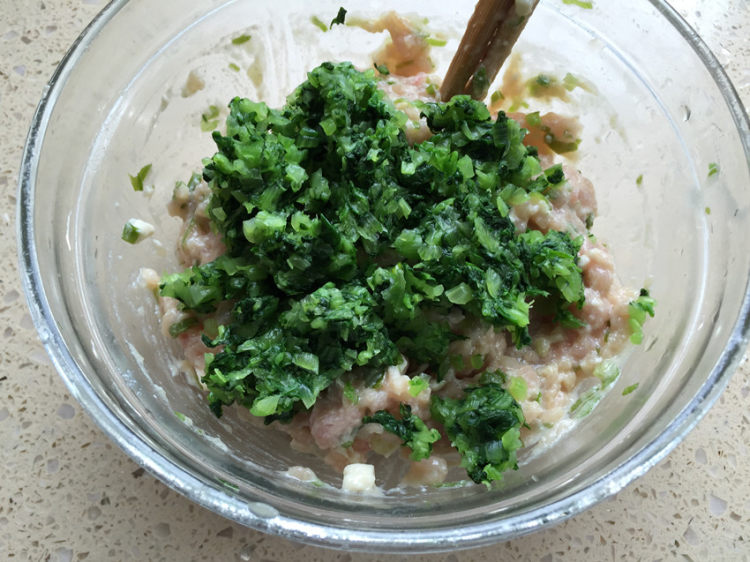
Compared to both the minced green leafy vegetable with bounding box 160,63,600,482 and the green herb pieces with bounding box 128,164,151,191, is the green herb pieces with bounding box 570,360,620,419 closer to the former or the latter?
the minced green leafy vegetable with bounding box 160,63,600,482

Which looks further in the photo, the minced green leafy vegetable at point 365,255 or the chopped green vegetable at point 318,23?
the chopped green vegetable at point 318,23

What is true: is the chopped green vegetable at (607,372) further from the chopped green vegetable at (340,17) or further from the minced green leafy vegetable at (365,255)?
the chopped green vegetable at (340,17)

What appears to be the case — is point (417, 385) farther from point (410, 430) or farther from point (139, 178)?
point (139, 178)

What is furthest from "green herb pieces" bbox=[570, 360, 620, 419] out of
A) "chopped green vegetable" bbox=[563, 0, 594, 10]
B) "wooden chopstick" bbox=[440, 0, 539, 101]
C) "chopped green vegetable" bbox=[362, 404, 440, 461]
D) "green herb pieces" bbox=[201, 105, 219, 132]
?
"green herb pieces" bbox=[201, 105, 219, 132]

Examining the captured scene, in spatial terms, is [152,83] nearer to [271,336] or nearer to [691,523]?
[271,336]

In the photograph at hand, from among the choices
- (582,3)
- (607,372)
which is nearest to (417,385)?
(607,372)

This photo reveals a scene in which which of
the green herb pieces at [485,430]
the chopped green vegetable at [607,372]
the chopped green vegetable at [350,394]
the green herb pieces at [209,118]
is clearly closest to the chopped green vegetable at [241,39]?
the green herb pieces at [209,118]
